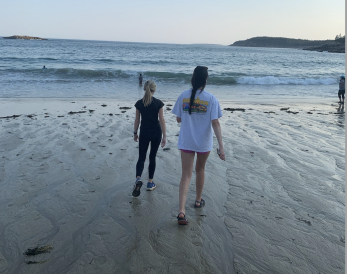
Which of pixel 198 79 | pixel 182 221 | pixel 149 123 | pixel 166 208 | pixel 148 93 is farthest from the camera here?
pixel 149 123

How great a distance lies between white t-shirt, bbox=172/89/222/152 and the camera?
3.46 meters

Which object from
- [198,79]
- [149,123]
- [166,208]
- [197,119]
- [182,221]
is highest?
[198,79]

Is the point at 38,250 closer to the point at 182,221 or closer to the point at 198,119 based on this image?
the point at 182,221

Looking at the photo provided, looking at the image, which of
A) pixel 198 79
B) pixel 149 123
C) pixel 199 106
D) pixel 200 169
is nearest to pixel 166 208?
pixel 200 169

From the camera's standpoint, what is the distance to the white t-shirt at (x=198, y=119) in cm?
346

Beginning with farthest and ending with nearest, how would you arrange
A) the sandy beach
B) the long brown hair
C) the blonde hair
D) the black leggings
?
the black leggings < the blonde hair < the long brown hair < the sandy beach

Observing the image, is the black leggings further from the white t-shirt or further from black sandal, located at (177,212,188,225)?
black sandal, located at (177,212,188,225)

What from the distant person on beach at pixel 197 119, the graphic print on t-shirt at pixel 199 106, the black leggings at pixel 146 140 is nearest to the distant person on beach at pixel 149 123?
the black leggings at pixel 146 140

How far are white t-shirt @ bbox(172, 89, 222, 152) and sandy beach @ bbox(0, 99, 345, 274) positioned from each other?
105 cm

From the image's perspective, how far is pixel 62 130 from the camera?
8.05 m

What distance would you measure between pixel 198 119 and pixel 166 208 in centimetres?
144

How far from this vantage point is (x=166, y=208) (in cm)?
414

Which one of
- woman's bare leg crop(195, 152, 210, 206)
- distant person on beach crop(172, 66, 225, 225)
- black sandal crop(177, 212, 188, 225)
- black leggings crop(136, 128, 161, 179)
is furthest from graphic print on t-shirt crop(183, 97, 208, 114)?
black sandal crop(177, 212, 188, 225)

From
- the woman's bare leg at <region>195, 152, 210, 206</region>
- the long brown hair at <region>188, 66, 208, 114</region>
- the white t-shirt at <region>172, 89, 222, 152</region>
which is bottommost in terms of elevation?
the woman's bare leg at <region>195, 152, 210, 206</region>
